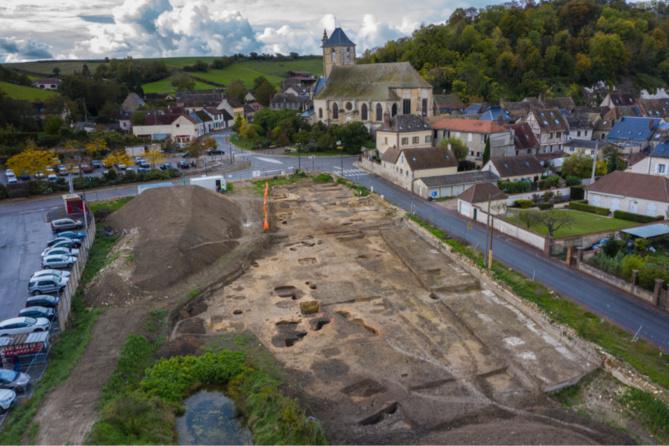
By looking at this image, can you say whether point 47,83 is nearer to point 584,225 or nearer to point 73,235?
point 73,235

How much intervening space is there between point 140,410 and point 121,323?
25.6 feet

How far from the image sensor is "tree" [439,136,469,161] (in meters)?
55.8

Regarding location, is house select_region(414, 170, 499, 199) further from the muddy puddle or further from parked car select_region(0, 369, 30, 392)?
parked car select_region(0, 369, 30, 392)

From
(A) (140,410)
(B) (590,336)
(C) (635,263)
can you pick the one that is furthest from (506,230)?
(A) (140,410)

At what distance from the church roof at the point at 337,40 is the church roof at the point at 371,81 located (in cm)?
564

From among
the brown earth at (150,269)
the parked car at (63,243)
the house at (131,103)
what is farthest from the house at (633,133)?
the house at (131,103)

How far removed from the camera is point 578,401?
58.6 ft

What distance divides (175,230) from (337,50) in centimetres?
6071

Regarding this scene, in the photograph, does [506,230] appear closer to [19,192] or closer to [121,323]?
[121,323]

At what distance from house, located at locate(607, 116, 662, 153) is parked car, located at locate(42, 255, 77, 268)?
59758mm

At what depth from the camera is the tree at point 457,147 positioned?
183ft

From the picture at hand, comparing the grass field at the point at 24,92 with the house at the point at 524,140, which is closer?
the house at the point at 524,140

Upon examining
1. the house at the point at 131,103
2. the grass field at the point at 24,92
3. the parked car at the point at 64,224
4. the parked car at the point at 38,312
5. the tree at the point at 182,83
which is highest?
the tree at the point at 182,83

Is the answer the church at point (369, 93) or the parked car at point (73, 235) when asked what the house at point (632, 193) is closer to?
the church at point (369, 93)
